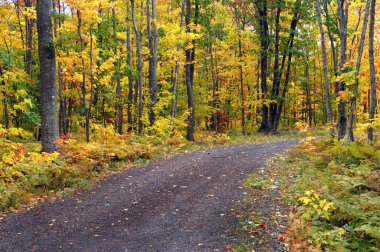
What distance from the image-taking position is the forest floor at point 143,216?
4.96 m

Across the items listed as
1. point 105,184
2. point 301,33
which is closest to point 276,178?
point 105,184

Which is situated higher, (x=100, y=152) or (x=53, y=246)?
(x=100, y=152)

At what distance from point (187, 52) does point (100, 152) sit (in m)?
8.68

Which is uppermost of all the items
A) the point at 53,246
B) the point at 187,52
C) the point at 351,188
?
the point at 187,52

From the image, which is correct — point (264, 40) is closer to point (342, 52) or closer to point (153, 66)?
point (153, 66)

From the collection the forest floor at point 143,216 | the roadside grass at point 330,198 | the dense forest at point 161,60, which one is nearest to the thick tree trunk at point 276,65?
the dense forest at point 161,60

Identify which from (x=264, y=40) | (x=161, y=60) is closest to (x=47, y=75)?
(x=161, y=60)

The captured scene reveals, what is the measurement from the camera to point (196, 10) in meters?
17.3

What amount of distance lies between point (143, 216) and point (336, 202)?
137 inches

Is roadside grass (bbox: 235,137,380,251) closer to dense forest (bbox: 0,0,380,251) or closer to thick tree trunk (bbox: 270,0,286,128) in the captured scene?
dense forest (bbox: 0,0,380,251)

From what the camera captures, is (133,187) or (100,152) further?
(100,152)

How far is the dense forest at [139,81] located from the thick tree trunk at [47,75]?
0.09 ft

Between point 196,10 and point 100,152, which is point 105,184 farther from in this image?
point 196,10

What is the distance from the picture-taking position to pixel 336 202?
5508mm
